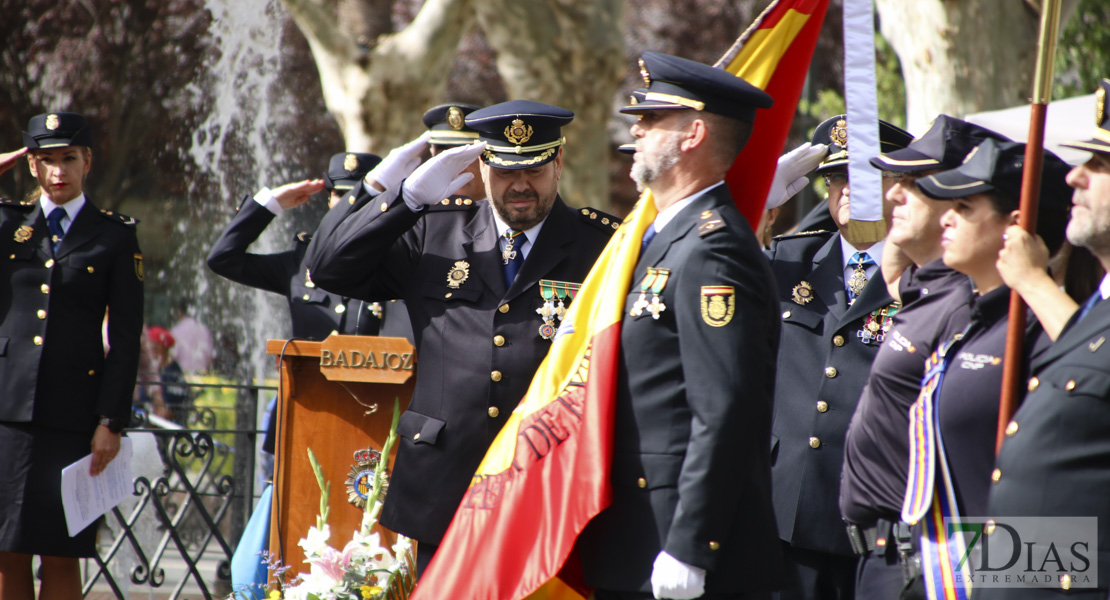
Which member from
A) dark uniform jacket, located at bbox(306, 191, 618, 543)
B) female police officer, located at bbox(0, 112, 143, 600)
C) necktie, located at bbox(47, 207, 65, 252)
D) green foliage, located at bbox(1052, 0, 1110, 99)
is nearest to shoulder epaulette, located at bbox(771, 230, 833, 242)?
dark uniform jacket, located at bbox(306, 191, 618, 543)

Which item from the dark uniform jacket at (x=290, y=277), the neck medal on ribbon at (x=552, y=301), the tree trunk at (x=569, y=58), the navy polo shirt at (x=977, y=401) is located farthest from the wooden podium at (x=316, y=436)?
the tree trunk at (x=569, y=58)

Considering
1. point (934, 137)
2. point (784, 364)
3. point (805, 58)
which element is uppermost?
point (805, 58)

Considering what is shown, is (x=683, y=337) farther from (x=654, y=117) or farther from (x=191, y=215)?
(x=191, y=215)

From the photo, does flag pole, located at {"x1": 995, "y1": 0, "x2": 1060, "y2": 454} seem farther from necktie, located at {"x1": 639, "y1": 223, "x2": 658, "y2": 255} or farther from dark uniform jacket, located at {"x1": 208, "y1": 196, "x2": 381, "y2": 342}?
dark uniform jacket, located at {"x1": 208, "y1": 196, "x2": 381, "y2": 342}

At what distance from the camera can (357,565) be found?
417cm

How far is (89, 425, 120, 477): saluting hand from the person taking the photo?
511 cm

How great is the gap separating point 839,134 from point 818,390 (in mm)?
1159

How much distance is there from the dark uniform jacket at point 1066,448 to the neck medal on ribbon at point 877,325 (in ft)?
4.44

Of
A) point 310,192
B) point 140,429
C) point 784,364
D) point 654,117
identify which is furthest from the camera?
point 140,429

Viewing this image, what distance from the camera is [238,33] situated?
44.4 ft

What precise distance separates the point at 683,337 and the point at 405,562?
1.91 meters

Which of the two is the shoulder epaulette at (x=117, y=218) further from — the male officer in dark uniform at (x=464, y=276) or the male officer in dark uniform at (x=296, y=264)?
the male officer in dark uniform at (x=464, y=276)

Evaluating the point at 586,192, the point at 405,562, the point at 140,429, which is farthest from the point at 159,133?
the point at 405,562

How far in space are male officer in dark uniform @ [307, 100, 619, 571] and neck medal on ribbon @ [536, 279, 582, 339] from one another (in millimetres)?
15
